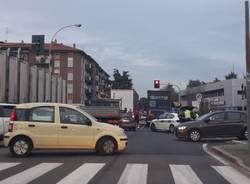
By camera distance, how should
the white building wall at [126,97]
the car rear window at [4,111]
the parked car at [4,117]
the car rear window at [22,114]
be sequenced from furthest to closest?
the white building wall at [126,97] < the car rear window at [4,111] < the parked car at [4,117] < the car rear window at [22,114]

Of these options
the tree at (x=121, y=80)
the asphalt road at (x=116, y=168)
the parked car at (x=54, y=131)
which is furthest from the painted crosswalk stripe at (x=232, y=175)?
the tree at (x=121, y=80)

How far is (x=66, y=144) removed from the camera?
57.1ft

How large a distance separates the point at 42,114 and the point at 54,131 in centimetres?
65

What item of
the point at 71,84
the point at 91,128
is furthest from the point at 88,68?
the point at 91,128

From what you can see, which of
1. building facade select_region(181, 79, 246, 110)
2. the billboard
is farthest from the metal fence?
building facade select_region(181, 79, 246, 110)

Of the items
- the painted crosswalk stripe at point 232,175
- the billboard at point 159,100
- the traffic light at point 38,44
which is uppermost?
the traffic light at point 38,44

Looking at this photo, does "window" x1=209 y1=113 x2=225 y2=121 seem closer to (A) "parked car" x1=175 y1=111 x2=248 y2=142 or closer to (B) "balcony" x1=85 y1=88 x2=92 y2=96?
(A) "parked car" x1=175 y1=111 x2=248 y2=142

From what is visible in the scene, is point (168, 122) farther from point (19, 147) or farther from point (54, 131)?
point (19, 147)

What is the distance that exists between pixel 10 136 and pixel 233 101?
9022 cm

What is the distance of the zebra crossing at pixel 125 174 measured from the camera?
11.8m

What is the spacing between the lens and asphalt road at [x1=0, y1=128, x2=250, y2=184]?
1209 cm

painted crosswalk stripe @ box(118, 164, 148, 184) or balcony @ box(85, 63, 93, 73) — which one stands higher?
balcony @ box(85, 63, 93, 73)

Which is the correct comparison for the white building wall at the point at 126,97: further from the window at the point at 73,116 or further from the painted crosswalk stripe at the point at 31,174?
the painted crosswalk stripe at the point at 31,174

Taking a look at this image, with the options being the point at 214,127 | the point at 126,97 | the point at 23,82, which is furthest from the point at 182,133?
the point at 126,97
